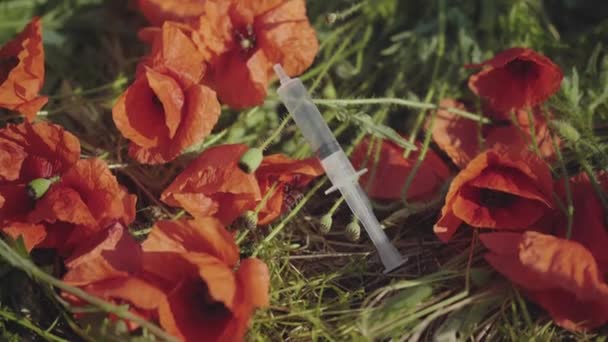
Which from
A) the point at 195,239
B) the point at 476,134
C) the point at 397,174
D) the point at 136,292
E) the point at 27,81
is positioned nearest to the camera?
the point at 136,292

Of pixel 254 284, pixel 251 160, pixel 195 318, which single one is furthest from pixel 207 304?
pixel 251 160

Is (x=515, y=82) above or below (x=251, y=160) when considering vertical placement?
below

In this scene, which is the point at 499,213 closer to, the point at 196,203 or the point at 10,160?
the point at 196,203

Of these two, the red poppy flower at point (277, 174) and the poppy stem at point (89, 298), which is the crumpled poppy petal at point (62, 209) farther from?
the red poppy flower at point (277, 174)

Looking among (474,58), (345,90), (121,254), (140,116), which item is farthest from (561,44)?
(121,254)

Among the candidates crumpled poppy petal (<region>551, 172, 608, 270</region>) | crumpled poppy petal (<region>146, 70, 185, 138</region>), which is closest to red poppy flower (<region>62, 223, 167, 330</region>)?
crumpled poppy petal (<region>146, 70, 185, 138</region>)

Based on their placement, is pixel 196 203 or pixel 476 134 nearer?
pixel 196 203

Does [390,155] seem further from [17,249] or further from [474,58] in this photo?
[17,249]

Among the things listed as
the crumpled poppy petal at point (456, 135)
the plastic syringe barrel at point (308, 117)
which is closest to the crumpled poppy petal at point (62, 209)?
the plastic syringe barrel at point (308, 117)
